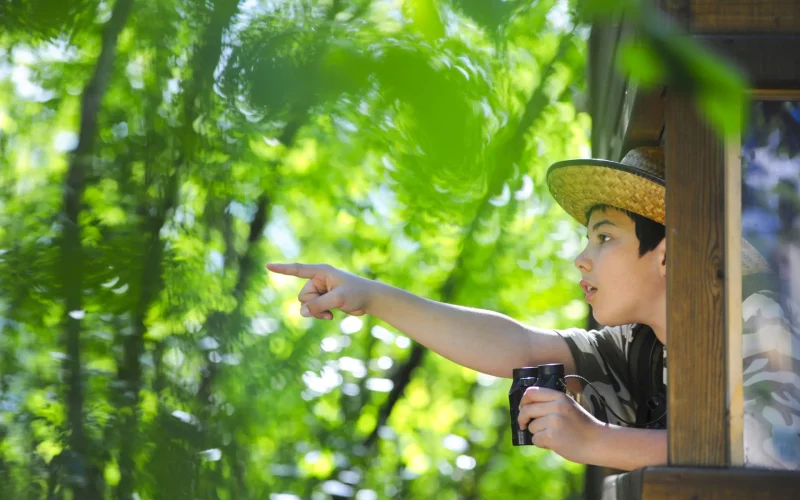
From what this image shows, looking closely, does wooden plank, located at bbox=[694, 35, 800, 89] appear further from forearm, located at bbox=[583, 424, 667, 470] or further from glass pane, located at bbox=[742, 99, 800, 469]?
forearm, located at bbox=[583, 424, 667, 470]

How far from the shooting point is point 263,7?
2.10 m

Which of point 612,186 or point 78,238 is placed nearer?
point 612,186

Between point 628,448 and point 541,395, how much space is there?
0.72 feet

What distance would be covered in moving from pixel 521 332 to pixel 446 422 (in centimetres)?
643

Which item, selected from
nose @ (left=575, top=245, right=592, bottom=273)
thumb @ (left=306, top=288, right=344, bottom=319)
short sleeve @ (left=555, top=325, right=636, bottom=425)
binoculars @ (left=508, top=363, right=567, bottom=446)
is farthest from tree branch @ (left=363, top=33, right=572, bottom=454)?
binoculars @ (left=508, top=363, right=567, bottom=446)

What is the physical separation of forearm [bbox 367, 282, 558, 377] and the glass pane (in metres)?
0.80

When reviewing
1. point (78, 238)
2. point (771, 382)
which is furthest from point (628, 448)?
point (78, 238)

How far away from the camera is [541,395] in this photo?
6.88ft

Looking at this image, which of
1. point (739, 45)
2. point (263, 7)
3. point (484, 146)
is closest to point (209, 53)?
point (263, 7)

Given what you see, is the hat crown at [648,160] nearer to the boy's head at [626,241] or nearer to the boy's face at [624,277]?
the boy's head at [626,241]

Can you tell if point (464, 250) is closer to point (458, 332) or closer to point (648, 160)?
point (458, 332)

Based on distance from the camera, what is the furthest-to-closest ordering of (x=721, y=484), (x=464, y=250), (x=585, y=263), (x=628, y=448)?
(x=464, y=250) < (x=585, y=263) < (x=628, y=448) < (x=721, y=484)

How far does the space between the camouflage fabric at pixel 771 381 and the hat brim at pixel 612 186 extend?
0.43 metres

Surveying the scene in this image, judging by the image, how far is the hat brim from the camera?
2307 mm
